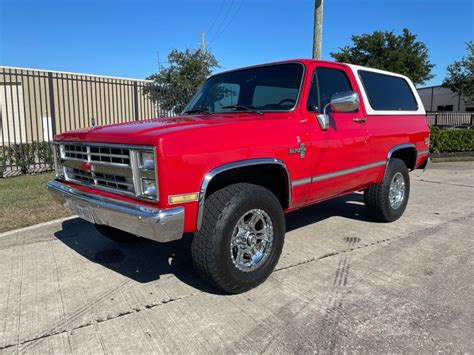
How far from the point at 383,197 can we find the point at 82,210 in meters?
3.64

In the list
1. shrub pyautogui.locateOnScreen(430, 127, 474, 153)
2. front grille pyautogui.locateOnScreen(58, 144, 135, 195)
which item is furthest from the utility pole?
front grille pyautogui.locateOnScreen(58, 144, 135, 195)

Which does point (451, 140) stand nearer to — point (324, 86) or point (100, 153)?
point (324, 86)

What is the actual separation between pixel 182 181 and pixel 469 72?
103 ft

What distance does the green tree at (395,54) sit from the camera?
26.8 metres

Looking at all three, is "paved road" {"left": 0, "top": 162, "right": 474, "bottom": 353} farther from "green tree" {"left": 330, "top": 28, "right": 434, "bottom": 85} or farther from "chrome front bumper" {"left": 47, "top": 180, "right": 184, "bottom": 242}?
"green tree" {"left": 330, "top": 28, "right": 434, "bottom": 85}

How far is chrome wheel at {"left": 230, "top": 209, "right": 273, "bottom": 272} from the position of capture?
3287 millimetres

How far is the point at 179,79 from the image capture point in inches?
517

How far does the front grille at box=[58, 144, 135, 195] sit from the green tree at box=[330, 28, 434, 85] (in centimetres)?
2640

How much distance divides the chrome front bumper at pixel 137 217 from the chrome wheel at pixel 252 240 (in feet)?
1.94

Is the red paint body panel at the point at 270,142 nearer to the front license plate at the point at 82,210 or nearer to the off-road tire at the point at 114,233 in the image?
the front license plate at the point at 82,210

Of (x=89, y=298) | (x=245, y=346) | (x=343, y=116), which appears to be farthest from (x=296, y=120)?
(x=89, y=298)

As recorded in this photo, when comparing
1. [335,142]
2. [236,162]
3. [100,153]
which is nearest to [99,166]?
[100,153]

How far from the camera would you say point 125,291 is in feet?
11.1

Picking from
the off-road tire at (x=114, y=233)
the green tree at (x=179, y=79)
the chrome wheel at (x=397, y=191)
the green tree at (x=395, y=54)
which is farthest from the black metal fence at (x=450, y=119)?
the off-road tire at (x=114, y=233)
